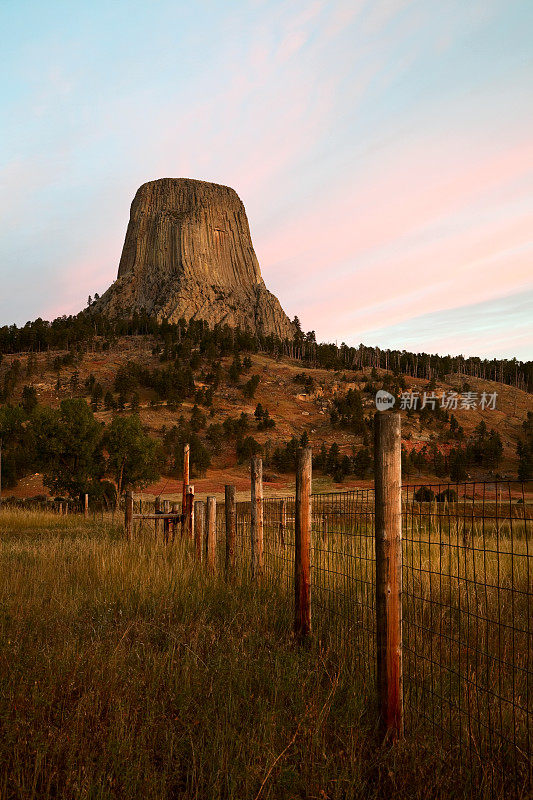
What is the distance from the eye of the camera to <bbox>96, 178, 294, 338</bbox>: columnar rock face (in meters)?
137

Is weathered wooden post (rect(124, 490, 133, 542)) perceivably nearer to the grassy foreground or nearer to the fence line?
the fence line

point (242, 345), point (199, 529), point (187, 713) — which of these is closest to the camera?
point (187, 713)

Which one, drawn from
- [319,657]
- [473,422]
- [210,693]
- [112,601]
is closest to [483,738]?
[319,657]

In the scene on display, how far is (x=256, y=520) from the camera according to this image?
24.0ft

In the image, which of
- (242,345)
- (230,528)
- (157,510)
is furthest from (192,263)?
(230,528)

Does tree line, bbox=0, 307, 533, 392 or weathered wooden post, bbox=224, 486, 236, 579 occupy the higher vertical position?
tree line, bbox=0, 307, 533, 392

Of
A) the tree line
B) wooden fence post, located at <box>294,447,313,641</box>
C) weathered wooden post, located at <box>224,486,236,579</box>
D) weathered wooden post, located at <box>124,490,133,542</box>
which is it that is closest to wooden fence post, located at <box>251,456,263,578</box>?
weathered wooden post, located at <box>224,486,236,579</box>

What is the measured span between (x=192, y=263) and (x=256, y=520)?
474 ft

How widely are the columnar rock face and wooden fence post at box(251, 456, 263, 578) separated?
12198 centimetres

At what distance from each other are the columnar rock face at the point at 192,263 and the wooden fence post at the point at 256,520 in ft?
400

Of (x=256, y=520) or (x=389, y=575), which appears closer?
(x=389, y=575)

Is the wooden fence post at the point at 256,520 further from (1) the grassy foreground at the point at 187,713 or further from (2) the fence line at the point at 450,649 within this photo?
(1) the grassy foreground at the point at 187,713

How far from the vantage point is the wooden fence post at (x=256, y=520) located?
23.5 feet

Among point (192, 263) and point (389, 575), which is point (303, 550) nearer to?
point (389, 575)
